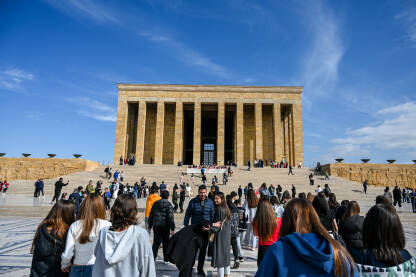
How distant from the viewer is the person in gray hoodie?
2.22 metres

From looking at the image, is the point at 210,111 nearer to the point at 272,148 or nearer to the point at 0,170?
the point at 272,148

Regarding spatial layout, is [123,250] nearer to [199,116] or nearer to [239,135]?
[239,135]

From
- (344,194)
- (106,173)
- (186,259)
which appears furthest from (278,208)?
(106,173)

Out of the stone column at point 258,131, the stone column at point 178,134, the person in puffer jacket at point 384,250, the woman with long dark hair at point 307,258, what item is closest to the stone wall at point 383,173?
the stone column at point 258,131

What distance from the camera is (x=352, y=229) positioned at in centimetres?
319

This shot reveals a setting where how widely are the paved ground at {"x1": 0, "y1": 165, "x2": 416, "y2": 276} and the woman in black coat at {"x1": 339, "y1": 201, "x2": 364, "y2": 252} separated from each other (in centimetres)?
192

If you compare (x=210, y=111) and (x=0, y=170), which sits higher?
(x=210, y=111)

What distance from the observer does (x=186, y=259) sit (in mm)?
3604

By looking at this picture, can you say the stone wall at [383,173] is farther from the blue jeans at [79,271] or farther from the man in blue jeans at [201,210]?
the blue jeans at [79,271]

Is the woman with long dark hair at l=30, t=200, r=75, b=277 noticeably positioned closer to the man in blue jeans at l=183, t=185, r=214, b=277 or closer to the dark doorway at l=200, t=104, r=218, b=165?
the man in blue jeans at l=183, t=185, r=214, b=277

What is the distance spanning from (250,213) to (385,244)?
436 cm

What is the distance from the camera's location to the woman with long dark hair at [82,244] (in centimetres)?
253

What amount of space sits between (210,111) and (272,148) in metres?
10.5

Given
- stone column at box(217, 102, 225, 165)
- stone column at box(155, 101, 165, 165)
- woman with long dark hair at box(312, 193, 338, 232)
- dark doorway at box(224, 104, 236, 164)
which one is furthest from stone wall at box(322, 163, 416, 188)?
woman with long dark hair at box(312, 193, 338, 232)
